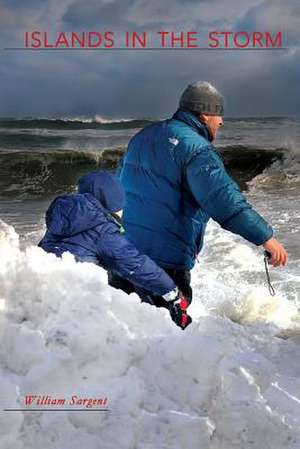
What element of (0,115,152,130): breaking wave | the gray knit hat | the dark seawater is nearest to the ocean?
the gray knit hat

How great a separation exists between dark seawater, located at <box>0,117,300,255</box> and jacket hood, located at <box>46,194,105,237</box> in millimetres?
7156

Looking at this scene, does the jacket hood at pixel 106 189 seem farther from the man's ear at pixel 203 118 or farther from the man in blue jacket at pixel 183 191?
the man's ear at pixel 203 118

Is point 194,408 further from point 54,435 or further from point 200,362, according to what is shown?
point 54,435

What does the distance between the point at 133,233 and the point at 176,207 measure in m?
0.31

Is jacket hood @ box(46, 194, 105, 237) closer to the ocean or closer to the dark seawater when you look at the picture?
the ocean

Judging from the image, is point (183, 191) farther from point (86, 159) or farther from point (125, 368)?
point (86, 159)

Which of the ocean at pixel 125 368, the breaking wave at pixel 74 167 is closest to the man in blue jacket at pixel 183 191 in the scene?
the ocean at pixel 125 368

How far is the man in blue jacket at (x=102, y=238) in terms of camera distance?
3512mm

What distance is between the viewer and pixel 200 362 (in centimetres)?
260

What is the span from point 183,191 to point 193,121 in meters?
0.39

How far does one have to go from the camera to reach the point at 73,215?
351 centimetres

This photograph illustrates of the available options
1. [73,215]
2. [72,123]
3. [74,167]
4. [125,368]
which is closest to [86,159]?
[74,167]

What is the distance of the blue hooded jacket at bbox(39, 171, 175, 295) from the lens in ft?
11.5

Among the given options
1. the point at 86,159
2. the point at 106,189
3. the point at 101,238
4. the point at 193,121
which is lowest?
the point at 86,159
